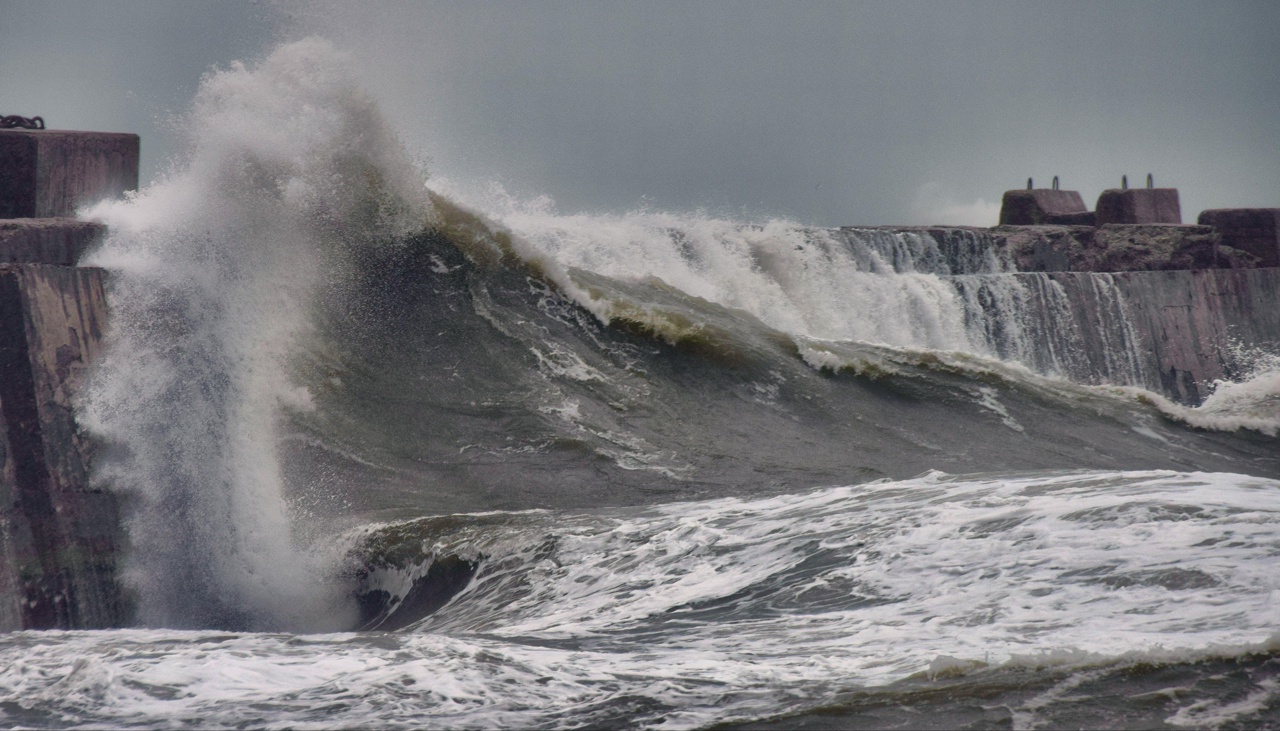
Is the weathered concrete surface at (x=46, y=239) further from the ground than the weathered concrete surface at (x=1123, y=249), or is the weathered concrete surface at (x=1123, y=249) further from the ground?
the weathered concrete surface at (x=1123, y=249)

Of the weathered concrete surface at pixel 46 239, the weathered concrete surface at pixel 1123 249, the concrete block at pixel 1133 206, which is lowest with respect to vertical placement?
the weathered concrete surface at pixel 46 239

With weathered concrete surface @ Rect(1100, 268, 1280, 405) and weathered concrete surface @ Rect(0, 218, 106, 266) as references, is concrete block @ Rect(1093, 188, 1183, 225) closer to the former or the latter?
weathered concrete surface @ Rect(1100, 268, 1280, 405)

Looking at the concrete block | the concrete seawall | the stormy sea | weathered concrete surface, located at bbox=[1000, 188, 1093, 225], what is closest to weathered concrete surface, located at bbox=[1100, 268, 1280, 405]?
the concrete seawall

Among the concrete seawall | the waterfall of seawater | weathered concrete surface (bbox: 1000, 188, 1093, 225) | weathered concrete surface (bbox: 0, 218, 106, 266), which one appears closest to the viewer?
weathered concrete surface (bbox: 0, 218, 106, 266)

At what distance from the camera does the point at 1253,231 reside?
49.3 feet

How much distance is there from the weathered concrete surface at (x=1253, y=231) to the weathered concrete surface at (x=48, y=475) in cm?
1375

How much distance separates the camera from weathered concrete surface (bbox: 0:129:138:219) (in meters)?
6.58

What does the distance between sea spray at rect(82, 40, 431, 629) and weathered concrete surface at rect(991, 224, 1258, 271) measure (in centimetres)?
891

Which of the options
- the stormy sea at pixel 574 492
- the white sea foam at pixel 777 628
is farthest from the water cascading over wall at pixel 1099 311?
the white sea foam at pixel 777 628

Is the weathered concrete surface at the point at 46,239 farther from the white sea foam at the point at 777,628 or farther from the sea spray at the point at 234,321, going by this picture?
the white sea foam at the point at 777,628

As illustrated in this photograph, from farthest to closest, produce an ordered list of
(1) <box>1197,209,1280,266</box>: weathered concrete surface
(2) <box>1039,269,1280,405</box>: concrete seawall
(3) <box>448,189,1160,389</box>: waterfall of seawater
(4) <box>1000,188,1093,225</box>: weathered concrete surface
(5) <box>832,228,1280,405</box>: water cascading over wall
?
(4) <box>1000,188,1093,225</box>: weathered concrete surface, (1) <box>1197,209,1280,266</box>: weathered concrete surface, (2) <box>1039,269,1280,405</box>: concrete seawall, (5) <box>832,228,1280,405</box>: water cascading over wall, (3) <box>448,189,1160,389</box>: waterfall of seawater

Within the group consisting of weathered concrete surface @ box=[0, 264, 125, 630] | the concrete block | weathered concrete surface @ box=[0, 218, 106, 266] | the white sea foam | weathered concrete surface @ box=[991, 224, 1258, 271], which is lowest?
the white sea foam

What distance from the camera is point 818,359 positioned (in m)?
8.59

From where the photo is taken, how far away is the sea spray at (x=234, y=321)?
5578 mm
